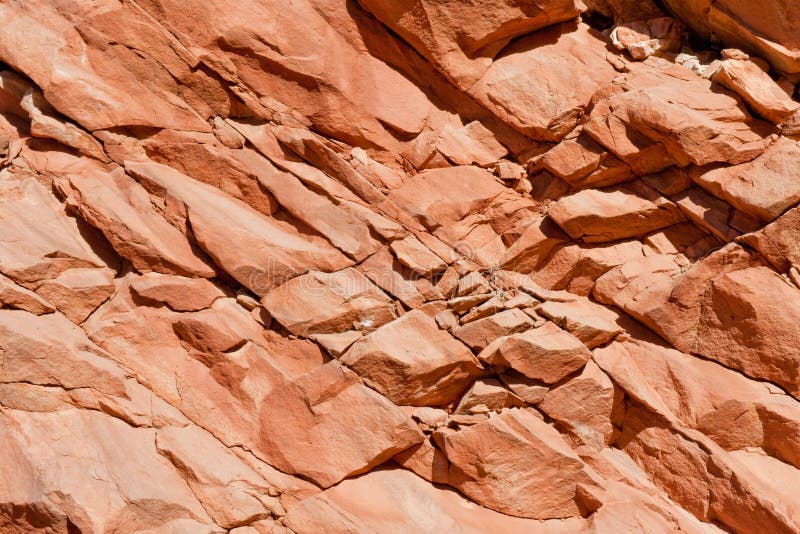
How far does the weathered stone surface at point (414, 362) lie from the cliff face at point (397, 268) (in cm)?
4

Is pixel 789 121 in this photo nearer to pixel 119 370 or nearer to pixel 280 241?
pixel 280 241

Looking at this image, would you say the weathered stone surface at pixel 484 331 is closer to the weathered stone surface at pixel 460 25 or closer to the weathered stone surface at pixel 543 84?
the weathered stone surface at pixel 543 84

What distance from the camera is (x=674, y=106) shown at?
476 inches

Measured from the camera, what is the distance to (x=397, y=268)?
461 inches

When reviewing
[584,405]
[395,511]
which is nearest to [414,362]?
[395,511]

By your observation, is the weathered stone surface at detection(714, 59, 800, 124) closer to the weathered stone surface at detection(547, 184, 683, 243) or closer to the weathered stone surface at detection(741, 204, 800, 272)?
the weathered stone surface at detection(741, 204, 800, 272)

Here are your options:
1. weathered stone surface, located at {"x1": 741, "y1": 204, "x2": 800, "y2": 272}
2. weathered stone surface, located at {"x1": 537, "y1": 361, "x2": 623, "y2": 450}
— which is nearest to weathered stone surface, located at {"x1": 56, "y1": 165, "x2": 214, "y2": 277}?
weathered stone surface, located at {"x1": 537, "y1": 361, "x2": 623, "y2": 450}

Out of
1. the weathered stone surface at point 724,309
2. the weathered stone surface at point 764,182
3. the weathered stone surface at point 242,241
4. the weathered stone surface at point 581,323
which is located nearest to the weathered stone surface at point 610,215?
the weathered stone surface at point 724,309

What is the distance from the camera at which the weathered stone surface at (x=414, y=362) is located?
10641 mm

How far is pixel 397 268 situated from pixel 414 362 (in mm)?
1651

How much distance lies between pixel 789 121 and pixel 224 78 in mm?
8948

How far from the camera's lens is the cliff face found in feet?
32.8

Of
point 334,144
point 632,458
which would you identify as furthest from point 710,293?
point 334,144

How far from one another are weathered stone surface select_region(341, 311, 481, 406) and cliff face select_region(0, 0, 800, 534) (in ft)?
0.12
